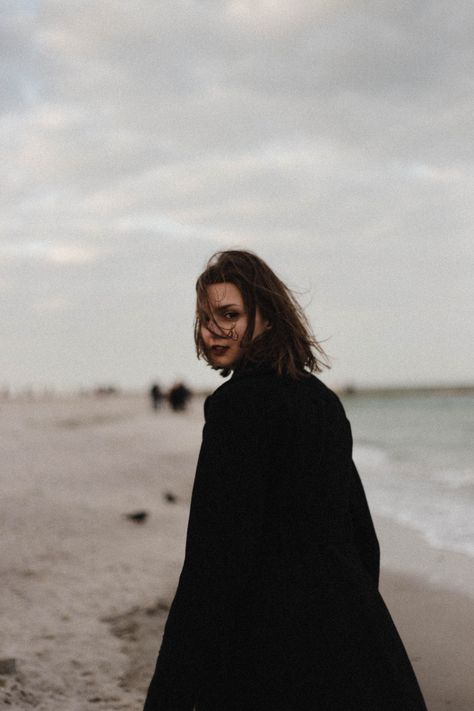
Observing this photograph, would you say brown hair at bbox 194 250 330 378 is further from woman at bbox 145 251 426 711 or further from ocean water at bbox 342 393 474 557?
ocean water at bbox 342 393 474 557

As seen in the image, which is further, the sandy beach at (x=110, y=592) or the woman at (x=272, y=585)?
the sandy beach at (x=110, y=592)

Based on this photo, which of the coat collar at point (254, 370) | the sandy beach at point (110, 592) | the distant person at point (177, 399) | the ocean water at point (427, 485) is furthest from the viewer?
the distant person at point (177, 399)

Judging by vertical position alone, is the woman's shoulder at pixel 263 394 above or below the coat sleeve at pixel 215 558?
above

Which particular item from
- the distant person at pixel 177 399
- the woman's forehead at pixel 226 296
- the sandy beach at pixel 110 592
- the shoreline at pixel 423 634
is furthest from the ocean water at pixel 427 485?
the distant person at pixel 177 399

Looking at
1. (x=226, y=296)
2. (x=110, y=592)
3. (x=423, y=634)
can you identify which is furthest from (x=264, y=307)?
(x=110, y=592)

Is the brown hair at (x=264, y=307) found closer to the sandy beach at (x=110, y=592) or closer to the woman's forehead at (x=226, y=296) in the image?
the woman's forehead at (x=226, y=296)

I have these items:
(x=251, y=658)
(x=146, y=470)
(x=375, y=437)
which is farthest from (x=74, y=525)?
(x=375, y=437)

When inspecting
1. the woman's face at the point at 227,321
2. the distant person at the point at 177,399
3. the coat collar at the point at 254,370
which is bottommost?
the distant person at the point at 177,399

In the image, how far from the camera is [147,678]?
4.36m

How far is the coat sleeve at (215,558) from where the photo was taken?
1683 mm

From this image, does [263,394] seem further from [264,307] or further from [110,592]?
[110,592]

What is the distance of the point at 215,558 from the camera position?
5.54ft

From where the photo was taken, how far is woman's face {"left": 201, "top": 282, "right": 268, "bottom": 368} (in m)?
1.92

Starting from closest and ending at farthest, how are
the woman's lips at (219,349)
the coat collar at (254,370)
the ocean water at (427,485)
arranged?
the coat collar at (254,370) → the woman's lips at (219,349) → the ocean water at (427,485)
